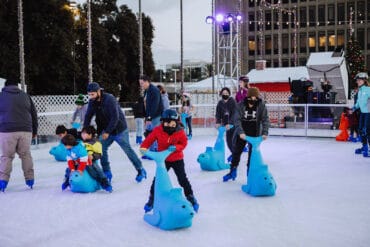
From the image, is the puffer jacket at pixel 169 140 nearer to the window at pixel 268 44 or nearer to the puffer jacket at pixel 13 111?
the puffer jacket at pixel 13 111

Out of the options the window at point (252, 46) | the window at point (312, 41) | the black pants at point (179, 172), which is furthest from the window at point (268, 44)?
the black pants at point (179, 172)

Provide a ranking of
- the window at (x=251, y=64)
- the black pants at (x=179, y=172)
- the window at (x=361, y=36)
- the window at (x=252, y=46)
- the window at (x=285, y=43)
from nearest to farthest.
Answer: the black pants at (x=179, y=172), the window at (x=361, y=36), the window at (x=285, y=43), the window at (x=251, y=64), the window at (x=252, y=46)

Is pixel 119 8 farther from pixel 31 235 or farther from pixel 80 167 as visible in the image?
pixel 31 235

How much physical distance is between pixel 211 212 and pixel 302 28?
210ft

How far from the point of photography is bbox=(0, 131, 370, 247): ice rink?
4.67 meters

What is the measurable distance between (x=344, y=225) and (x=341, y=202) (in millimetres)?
1244

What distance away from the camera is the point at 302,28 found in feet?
217

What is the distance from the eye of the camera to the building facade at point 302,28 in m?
61.5

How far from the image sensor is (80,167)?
7.04m

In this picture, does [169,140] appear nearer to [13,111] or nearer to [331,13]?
[13,111]

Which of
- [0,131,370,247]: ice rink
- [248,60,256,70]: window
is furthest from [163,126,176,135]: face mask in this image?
[248,60,256,70]: window

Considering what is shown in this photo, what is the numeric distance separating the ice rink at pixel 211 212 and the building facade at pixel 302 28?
5345 centimetres

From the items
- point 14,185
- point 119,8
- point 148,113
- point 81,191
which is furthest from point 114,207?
point 119,8

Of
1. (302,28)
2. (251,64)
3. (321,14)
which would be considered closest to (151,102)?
(302,28)
